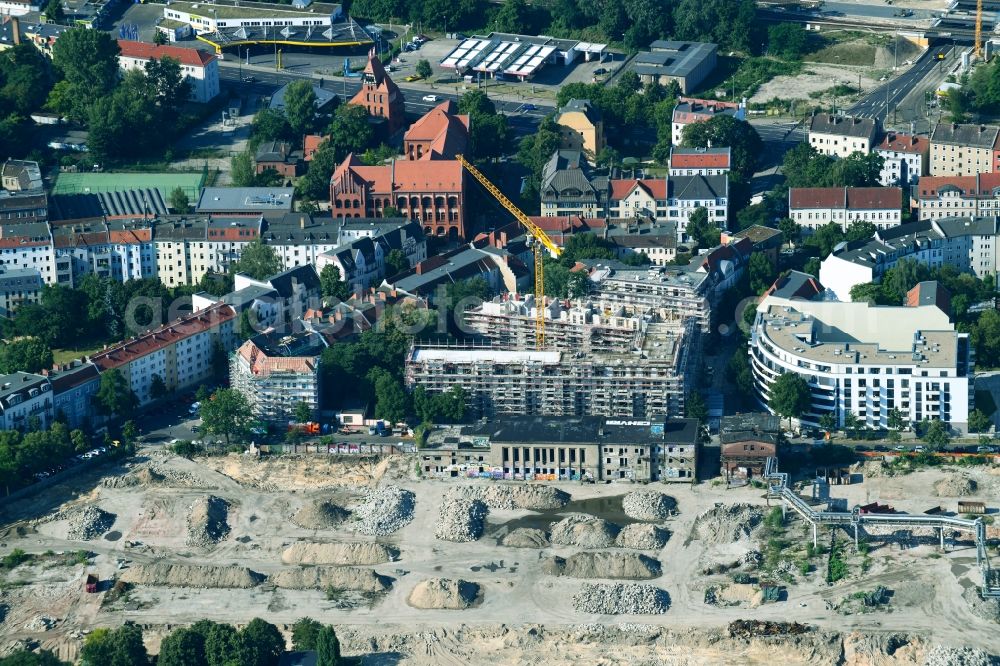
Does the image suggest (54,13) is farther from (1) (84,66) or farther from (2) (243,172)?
(2) (243,172)

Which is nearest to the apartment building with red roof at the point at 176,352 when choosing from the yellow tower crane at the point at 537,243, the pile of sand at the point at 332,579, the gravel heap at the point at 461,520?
the yellow tower crane at the point at 537,243

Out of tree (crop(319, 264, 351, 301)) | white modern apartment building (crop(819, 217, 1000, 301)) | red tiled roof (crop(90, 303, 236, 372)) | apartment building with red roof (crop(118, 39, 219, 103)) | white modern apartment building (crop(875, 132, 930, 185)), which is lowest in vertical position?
red tiled roof (crop(90, 303, 236, 372))

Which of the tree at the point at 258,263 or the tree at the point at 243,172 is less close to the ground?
the tree at the point at 243,172

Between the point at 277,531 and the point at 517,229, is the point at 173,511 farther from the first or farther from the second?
the point at 517,229

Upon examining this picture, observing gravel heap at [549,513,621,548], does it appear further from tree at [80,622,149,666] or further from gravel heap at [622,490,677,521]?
tree at [80,622,149,666]

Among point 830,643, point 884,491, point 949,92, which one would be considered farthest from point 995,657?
point 949,92

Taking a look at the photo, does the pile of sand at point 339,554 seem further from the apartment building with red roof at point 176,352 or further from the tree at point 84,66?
the tree at point 84,66

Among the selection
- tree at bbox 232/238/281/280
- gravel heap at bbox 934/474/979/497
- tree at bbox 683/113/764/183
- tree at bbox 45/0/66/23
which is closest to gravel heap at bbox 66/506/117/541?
tree at bbox 232/238/281/280
